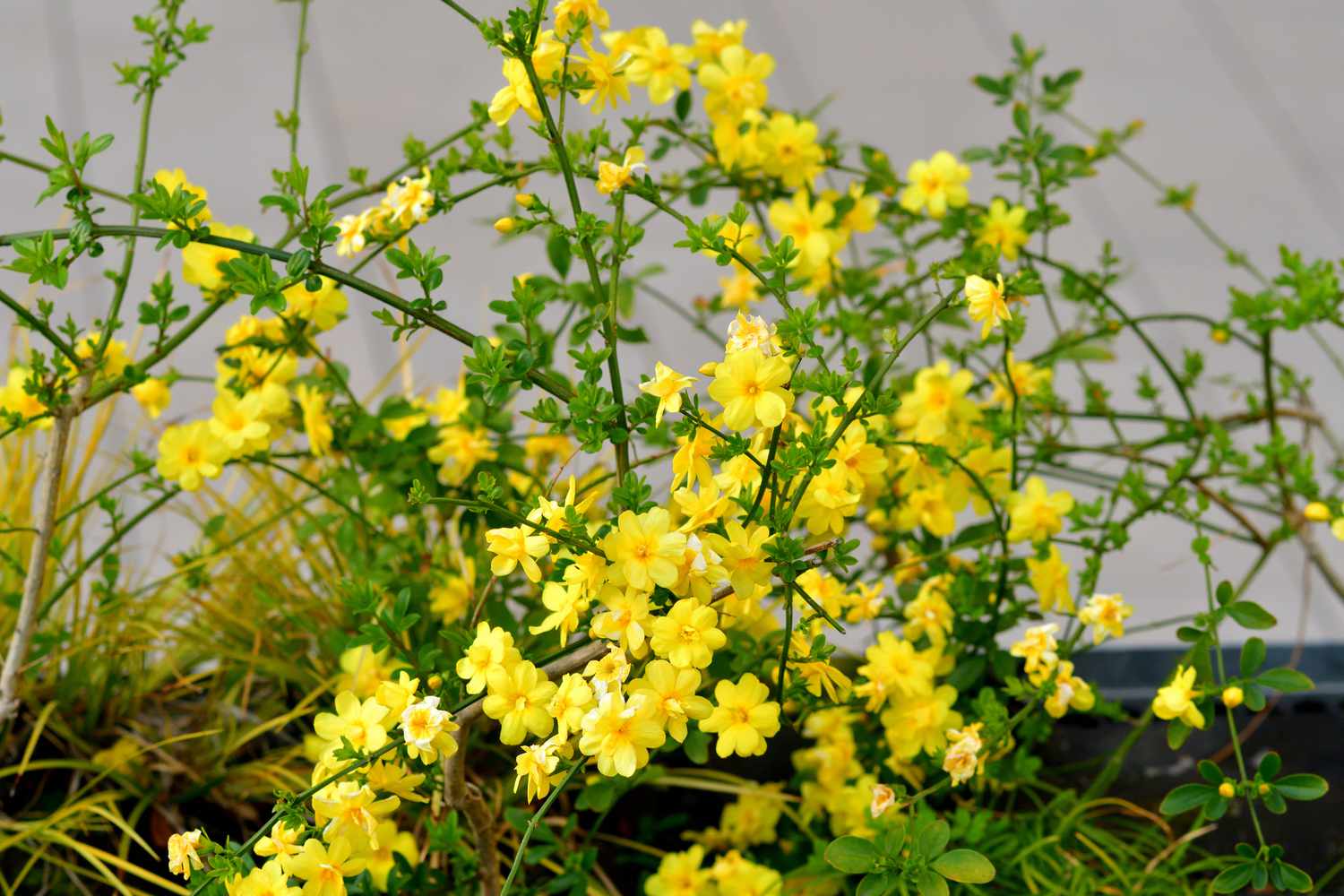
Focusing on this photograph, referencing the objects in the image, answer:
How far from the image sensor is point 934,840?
895 mm

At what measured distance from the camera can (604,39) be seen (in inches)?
46.8

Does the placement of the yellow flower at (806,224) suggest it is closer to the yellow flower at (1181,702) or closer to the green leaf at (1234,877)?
the yellow flower at (1181,702)

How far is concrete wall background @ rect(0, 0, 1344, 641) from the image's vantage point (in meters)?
2.44

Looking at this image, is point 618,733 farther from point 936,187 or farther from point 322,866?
point 936,187

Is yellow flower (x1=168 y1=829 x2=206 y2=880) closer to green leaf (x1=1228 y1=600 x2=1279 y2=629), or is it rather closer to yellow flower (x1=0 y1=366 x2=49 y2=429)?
yellow flower (x1=0 y1=366 x2=49 y2=429)

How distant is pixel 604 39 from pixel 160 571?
1145mm

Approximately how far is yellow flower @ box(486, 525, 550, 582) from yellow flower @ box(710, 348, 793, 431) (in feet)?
0.41

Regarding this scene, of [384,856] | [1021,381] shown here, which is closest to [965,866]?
[384,856]

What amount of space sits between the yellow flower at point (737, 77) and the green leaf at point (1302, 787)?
687 millimetres

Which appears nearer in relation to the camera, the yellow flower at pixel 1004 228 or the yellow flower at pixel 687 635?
the yellow flower at pixel 687 635

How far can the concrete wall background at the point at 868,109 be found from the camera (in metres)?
2.44

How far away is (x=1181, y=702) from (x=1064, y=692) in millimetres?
90

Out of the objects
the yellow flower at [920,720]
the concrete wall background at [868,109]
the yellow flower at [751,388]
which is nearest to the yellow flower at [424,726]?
the yellow flower at [751,388]

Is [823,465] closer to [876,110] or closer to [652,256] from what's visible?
[652,256]
